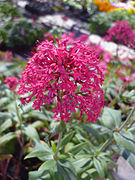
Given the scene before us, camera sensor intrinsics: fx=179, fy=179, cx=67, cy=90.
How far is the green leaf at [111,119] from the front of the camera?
1.58m

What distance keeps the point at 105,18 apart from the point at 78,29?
120cm

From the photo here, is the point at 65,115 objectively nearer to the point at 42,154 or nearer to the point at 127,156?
the point at 42,154

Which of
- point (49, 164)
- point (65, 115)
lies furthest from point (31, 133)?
point (65, 115)

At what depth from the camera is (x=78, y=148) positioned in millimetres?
1436

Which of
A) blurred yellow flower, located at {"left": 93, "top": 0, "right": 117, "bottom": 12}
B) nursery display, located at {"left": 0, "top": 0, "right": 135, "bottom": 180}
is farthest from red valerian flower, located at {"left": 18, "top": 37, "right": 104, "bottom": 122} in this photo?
blurred yellow flower, located at {"left": 93, "top": 0, "right": 117, "bottom": 12}

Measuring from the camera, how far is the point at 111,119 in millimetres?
1646

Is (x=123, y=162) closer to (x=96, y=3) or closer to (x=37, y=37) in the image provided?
(x=37, y=37)

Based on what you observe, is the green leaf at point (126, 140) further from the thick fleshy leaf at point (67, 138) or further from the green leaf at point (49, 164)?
the green leaf at point (49, 164)

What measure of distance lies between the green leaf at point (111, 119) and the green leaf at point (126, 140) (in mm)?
164

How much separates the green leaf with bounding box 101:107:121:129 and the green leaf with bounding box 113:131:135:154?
164 millimetres

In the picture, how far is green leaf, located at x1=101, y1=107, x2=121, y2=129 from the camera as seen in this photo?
1584 millimetres

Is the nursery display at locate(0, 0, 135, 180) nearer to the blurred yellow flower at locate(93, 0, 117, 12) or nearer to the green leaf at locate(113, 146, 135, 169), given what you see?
the green leaf at locate(113, 146, 135, 169)

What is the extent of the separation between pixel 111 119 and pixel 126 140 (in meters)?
0.33

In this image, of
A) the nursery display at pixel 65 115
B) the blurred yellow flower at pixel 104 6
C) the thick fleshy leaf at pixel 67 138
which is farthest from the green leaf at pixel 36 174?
the blurred yellow flower at pixel 104 6
